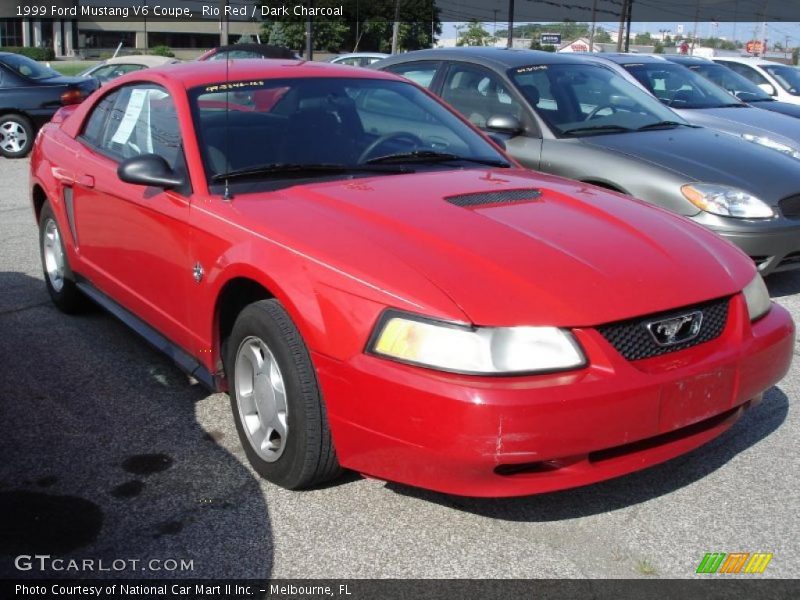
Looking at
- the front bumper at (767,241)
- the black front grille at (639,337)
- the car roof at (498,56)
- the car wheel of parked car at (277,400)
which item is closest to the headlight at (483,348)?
the black front grille at (639,337)

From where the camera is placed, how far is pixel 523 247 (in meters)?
3.04

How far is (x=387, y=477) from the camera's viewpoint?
2.84 metres

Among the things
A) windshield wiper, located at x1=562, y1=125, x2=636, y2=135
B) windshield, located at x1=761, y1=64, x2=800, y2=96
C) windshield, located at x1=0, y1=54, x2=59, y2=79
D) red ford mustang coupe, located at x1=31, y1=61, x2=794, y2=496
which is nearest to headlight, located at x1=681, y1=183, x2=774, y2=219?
windshield wiper, located at x1=562, y1=125, x2=636, y2=135

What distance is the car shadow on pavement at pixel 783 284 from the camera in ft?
20.1

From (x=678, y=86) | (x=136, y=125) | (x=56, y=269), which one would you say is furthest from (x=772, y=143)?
(x=56, y=269)

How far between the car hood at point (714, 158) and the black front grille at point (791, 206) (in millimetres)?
36

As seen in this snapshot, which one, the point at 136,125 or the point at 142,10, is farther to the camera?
the point at 142,10

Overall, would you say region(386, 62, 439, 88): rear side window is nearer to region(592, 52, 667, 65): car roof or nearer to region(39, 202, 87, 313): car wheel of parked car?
region(592, 52, 667, 65): car roof

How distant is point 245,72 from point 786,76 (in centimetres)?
1214

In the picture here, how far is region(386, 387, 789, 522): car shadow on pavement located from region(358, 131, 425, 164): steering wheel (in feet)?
4.82

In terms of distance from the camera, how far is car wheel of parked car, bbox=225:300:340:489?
2.96 metres

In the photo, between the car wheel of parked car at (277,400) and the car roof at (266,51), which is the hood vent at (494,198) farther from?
the car roof at (266,51)

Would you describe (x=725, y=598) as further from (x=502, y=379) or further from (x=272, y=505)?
(x=272, y=505)

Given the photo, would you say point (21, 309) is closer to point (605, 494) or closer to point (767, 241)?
point (605, 494)
